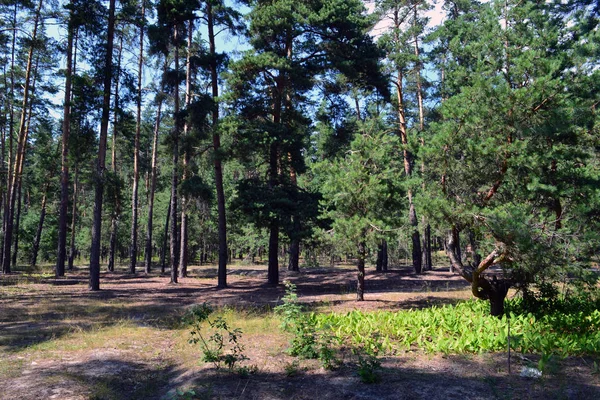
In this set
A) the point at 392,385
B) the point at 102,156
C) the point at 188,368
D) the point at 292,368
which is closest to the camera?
the point at 392,385

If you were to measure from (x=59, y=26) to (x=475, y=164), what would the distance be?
16918 millimetres

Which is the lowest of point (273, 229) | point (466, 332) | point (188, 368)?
point (188, 368)

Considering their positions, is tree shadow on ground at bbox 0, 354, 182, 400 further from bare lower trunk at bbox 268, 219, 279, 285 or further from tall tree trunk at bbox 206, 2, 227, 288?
bare lower trunk at bbox 268, 219, 279, 285

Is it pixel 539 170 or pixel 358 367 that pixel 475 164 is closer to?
pixel 539 170

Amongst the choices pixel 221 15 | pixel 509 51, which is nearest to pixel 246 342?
pixel 509 51

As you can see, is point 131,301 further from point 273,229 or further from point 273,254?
point 273,254

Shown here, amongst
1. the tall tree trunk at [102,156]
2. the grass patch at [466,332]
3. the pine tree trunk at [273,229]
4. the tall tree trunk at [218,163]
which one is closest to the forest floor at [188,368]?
the grass patch at [466,332]

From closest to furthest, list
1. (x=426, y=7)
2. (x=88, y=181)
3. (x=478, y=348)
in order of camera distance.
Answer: (x=478, y=348) < (x=88, y=181) < (x=426, y=7)

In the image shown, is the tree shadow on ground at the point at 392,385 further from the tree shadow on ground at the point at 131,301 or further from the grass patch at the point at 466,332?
the tree shadow on ground at the point at 131,301

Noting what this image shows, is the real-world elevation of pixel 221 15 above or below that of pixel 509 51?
above

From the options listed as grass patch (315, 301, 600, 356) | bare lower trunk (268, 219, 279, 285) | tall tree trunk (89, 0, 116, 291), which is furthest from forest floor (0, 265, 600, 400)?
bare lower trunk (268, 219, 279, 285)

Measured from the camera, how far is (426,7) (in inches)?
826

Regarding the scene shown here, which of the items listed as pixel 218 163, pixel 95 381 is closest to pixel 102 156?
pixel 218 163

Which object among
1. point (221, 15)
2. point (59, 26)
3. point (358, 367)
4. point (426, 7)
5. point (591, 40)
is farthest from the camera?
point (426, 7)
